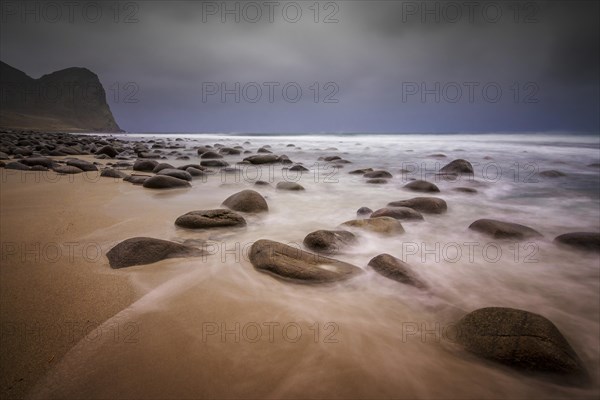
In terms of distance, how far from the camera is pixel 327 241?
2.27 meters

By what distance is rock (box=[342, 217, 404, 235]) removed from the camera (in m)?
2.64

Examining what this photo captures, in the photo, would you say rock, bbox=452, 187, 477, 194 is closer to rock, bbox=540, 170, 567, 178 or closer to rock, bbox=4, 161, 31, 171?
rock, bbox=540, 170, 567, 178

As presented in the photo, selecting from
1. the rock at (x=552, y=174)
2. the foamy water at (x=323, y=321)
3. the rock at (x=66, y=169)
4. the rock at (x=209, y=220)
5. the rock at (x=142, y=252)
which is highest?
the rock at (x=66, y=169)

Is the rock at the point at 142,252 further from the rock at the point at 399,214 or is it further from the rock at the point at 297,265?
the rock at the point at 399,214

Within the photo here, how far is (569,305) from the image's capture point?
1.68 meters

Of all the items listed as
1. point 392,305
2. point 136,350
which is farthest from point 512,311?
point 136,350

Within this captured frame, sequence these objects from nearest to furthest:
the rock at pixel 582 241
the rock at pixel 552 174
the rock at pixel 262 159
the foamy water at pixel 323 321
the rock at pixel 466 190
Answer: the foamy water at pixel 323 321 → the rock at pixel 582 241 → the rock at pixel 466 190 → the rock at pixel 552 174 → the rock at pixel 262 159

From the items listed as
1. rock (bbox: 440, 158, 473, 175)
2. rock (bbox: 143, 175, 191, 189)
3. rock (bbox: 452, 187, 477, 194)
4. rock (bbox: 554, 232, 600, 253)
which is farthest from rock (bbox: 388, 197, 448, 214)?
rock (bbox: 440, 158, 473, 175)

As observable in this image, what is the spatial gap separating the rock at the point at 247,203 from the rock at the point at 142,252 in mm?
1271

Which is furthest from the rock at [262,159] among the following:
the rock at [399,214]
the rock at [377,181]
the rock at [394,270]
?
the rock at [394,270]

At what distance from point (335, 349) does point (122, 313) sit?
3.16 feet

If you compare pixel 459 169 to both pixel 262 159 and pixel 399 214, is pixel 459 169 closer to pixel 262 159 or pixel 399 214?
pixel 399 214

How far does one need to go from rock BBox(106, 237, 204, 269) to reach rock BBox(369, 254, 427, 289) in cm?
123

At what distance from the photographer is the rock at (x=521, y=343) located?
3.69 feet
